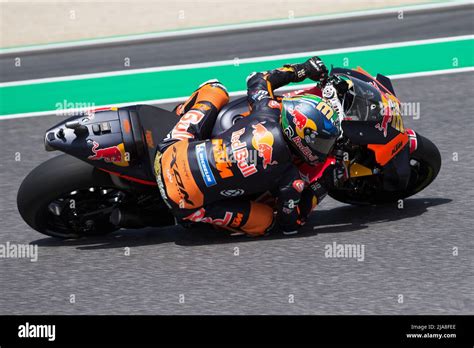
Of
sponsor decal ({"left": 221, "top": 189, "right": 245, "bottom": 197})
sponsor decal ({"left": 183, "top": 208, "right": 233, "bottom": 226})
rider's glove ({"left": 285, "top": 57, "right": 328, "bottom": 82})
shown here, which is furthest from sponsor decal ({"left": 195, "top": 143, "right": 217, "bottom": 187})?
rider's glove ({"left": 285, "top": 57, "right": 328, "bottom": 82})

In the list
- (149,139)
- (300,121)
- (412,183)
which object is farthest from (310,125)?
(412,183)

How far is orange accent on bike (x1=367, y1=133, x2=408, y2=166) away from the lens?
6414mm

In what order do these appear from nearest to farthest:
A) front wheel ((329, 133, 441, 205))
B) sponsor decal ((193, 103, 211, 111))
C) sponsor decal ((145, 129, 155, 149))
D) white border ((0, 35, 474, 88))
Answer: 1. sponsor decal ((145, 129, 155, 149))
2. sponsor decal ((193, 103, 211, 111))
3. front wheel ((329, 133, 441, 205))
4. white border ((0, 35, 474, 88))

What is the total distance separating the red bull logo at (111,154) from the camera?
20.5ft

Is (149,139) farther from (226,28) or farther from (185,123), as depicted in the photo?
(226,28)

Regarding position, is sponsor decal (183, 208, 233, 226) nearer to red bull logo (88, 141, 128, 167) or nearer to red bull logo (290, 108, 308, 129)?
red bull logo (88, 141, 128, 167)

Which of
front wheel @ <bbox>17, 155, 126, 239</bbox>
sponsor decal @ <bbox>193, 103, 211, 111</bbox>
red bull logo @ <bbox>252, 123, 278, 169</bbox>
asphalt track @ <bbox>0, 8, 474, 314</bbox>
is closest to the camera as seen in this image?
asphalt track @ <bbox>0, 8, 474, 314</bbox>

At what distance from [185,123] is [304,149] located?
2.87 ft

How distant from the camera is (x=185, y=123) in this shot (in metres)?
6.52

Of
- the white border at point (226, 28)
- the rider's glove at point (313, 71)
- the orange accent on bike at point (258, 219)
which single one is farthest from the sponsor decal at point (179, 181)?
the white border at point (226, 28)

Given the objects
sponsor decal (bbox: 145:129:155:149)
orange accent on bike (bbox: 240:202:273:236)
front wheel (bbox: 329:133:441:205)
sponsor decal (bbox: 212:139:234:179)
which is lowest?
orange accent on bike (bbox: 240:202:273:236)

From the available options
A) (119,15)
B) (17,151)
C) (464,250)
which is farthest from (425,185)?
(119,15)

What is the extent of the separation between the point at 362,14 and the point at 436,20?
3.08 feet

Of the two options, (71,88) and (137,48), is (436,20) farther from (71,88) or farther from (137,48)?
(71,88)
